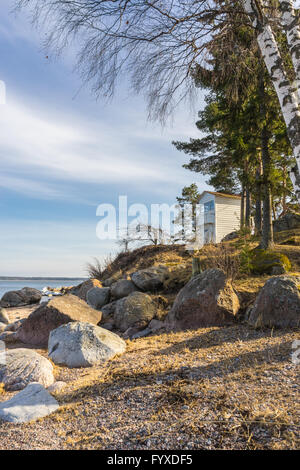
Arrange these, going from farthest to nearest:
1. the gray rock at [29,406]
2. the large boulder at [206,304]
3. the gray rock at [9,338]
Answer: the gray rock at [9,338], the large boulder at [206,304], the gray rock at [29,406]

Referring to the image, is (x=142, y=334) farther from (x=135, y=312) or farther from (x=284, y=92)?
(x=284, y=92)

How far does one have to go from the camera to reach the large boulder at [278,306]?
16.4ft

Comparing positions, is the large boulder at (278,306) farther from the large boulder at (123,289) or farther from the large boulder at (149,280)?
the large boulder at (123,289)

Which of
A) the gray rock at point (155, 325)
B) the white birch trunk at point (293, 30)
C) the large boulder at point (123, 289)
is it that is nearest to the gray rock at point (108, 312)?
the large boulder at point (123, 289)

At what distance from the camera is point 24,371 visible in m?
4.04

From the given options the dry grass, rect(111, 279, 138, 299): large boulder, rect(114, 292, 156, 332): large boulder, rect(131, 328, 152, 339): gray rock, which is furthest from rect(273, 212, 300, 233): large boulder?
the dry grass

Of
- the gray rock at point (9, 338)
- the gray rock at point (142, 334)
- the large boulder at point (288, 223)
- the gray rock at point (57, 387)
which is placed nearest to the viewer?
the gray rock at point (57, 387)

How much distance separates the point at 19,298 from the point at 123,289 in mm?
8513

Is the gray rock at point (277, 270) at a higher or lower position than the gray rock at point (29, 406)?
higher

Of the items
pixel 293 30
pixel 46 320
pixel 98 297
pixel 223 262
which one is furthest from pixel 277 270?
pixel 46 320

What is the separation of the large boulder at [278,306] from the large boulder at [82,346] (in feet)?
7.78

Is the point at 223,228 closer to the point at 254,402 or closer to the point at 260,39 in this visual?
the point at 260,39

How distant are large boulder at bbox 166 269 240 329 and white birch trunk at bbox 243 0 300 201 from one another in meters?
2.75

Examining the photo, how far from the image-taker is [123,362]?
4.29 metres
